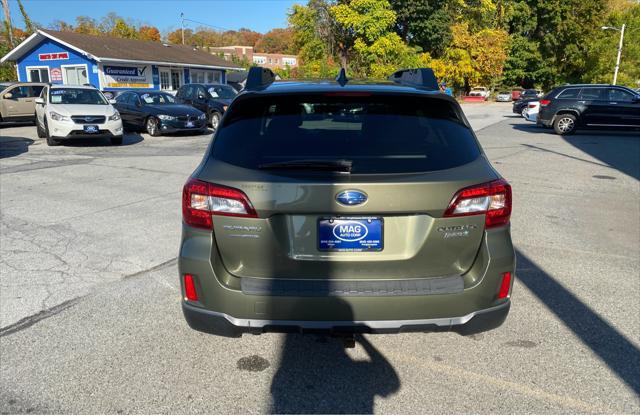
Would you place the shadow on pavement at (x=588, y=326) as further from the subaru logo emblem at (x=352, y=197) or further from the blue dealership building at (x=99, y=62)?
the blue dealership building at (x=99, y=62)

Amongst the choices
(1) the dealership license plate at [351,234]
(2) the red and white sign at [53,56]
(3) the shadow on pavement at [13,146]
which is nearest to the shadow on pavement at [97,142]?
(3) the shadow on pavement at [13,146]

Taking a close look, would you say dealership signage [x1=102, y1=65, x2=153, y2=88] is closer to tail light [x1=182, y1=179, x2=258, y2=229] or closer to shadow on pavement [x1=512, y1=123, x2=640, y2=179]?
shadow on pavement [x1=512, y1=123, x2=640, y2=179]

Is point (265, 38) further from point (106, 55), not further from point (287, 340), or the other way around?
point (287, 340)

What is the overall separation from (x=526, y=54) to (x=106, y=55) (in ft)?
176

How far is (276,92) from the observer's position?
9.59 feet

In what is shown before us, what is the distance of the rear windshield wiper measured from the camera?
2.54m

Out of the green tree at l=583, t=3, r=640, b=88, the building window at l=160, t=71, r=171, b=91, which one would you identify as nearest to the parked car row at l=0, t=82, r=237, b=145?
the building window at l=160, t=71, r=171, b=91

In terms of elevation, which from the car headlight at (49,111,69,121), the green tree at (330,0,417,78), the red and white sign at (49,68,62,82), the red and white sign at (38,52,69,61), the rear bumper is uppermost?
the green tree at (330,0,417,78)

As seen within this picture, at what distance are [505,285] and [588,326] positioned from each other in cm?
143

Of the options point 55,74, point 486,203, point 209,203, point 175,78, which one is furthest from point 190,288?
point 175,78

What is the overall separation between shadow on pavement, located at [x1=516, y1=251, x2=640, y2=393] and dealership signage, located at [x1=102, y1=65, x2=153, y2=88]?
30.2 meters

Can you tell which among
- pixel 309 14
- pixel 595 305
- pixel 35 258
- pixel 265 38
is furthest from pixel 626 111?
pixel 265 38

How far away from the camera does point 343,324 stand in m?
2.58

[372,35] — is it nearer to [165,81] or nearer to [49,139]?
[165,81]
